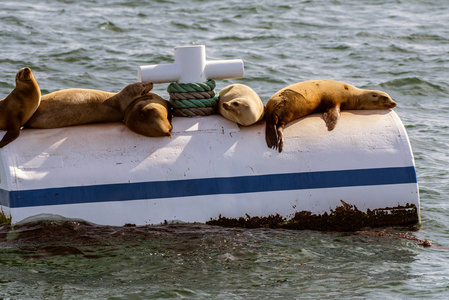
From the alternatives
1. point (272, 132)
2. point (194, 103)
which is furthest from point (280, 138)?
point (194, 103)

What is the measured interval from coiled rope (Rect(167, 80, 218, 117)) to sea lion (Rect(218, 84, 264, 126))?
0.40 feet

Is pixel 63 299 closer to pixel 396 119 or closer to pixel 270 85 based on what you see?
pixel 396 119

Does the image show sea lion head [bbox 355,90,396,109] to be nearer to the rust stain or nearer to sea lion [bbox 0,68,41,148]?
the rust stain

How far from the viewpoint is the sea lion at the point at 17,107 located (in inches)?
228

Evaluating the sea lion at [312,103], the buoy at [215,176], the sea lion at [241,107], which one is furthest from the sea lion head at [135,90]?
the sea lion at [312,103]

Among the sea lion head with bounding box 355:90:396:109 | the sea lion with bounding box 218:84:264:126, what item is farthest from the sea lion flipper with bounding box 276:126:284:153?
the sea lion head with bounding box 355:90:396:109

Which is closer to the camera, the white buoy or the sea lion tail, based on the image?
the sea lion tail

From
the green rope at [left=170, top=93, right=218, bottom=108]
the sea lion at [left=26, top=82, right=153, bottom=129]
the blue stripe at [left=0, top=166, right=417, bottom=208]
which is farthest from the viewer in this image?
the green rope at [left=170, top=93, right=218, bottom=108]

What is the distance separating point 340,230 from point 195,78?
5.92 ft

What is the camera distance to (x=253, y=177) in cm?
586

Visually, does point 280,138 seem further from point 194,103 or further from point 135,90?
point 135,90

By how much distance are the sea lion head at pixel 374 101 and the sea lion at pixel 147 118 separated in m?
1.75

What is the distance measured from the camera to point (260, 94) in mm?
11250

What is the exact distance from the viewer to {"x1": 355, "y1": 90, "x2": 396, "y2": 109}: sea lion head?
6441mm
